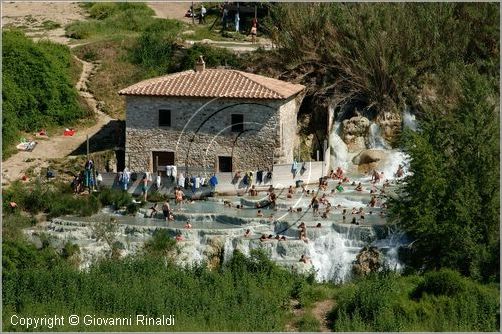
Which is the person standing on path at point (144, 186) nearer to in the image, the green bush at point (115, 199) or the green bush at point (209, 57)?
the green bush at point (115, 199)

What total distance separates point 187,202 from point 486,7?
18.6 meters

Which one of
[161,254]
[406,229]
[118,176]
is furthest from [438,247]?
[118,176]

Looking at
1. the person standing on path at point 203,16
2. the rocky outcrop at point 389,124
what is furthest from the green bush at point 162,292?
the person standing on path at point 203,16

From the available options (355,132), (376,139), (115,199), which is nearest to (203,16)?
(355,132)

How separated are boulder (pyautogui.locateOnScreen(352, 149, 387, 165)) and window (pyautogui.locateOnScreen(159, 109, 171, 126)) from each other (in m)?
7.97

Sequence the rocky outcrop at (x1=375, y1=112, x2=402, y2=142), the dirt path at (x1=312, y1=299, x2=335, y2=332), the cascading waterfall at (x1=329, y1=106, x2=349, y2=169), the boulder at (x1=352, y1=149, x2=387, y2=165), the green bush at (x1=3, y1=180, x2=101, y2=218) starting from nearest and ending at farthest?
the dirt path at (x1=312, y1=299, x2=335, y2=332) → the green bush at (x1=3, y1=180, x2=101, y2=218) → the boulder at (x1=352, y1=149, x2=387, y2=165) → the cascading waterfall at (x1=329, y1=106, x2=349, y2=169) → the rocky outcrop at (x1=375, y1=112, x2=402, y2=142)

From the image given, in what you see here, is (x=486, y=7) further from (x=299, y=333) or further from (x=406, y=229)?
(x=299, y=333)

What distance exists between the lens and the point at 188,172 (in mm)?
60188

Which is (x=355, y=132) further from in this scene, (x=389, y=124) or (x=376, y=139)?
(x=389, y=124)

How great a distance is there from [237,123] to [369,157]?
19.1 feet

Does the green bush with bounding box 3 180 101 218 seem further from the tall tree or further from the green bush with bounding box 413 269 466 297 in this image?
the green bush with bounding box 413 269 466 297

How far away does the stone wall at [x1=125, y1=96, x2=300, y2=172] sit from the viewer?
198 feet

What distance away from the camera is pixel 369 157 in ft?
203

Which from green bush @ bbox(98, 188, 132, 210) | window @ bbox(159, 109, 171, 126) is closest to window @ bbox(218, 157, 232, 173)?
window @ bbox(159, 109, 171, 126)
